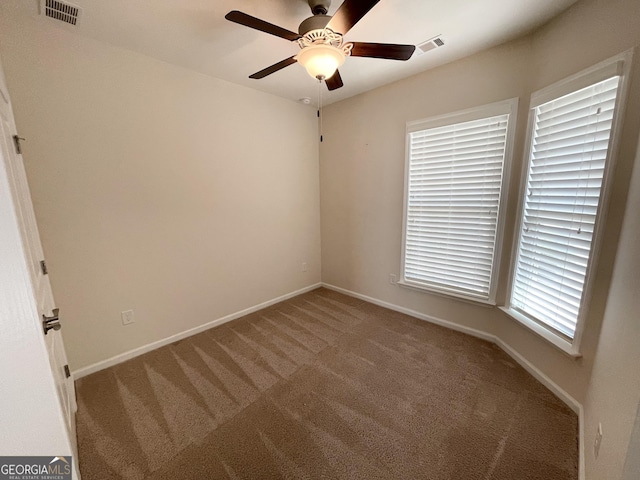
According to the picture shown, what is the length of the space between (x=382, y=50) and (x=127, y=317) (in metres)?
2.89

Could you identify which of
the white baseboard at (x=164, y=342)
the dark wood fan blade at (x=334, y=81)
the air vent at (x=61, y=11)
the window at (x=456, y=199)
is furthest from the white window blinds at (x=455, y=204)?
the air vent at (x=61, y=11)

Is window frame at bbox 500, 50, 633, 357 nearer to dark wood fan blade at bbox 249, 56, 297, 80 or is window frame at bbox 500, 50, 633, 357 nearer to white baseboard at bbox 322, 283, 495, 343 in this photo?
white baseboard at bbox 322, 283, 495, 343

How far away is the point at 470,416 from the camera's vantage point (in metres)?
1.61

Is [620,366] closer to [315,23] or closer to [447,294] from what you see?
[447,294]

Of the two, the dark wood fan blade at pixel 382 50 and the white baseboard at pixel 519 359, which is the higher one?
the dark wood fan blade at pixel 382 50

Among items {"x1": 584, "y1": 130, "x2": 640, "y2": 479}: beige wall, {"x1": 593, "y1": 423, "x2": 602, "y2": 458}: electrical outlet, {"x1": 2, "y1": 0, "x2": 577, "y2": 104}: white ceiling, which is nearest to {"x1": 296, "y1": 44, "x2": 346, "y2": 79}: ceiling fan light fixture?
{"x1": 2, "y1": 0, "x2": 577, "y2": 104}: white ceiling

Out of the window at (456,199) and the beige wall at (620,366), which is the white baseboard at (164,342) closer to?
the window at (456,199)

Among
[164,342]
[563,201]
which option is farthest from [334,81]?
[164,342]

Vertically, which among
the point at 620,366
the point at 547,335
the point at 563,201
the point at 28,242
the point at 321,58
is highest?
the point at 321,58

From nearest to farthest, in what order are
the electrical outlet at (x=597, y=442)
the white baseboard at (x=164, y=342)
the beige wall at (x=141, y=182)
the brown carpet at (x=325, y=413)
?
the electrical outlet at (x=597, y=442)
the brown carpet at (x=325, y=413)
the beige wall at (x=141, y=182)
the white baseboard at (x=164, y=342)

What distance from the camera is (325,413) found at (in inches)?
64.7

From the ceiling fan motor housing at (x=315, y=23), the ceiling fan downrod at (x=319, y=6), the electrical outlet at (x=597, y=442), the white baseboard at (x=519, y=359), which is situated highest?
the ceiling fan downrod at (x=319, y=6)

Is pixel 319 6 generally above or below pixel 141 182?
above

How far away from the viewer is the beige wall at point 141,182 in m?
1.74
